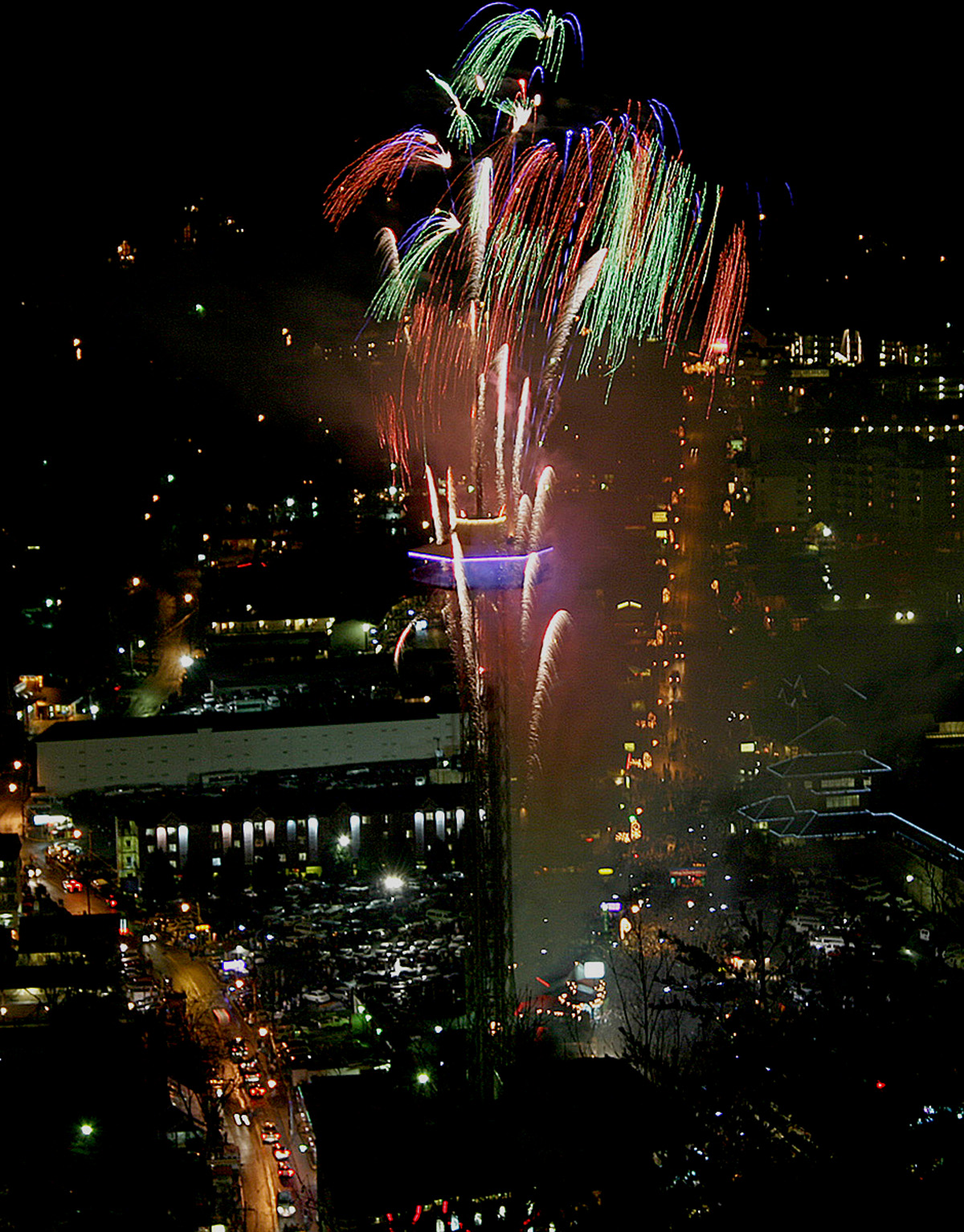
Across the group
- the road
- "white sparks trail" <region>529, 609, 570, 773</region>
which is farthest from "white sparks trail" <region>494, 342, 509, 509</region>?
"white sparks trail" <region>529, 609, 570, 773</region>

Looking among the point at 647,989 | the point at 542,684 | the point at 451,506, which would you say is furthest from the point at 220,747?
the point at 451,506

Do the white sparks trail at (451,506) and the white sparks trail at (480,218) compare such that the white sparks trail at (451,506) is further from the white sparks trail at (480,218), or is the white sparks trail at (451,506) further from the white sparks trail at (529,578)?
the white sparks trail at (480,218)

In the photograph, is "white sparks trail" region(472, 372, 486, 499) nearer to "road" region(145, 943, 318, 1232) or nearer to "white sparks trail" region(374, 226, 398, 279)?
"white sparks trail" region(374, 226, 398, 279)

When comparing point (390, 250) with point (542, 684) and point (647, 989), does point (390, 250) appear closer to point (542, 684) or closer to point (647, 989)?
point (647, 989)

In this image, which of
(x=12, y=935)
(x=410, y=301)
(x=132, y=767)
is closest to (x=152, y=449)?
(x=132, y=767)

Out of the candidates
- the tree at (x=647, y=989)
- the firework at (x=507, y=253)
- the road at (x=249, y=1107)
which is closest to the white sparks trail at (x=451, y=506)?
the firework at (x=507, y=253)

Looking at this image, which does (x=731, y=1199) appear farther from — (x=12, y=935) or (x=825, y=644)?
(x=825, y=644)
